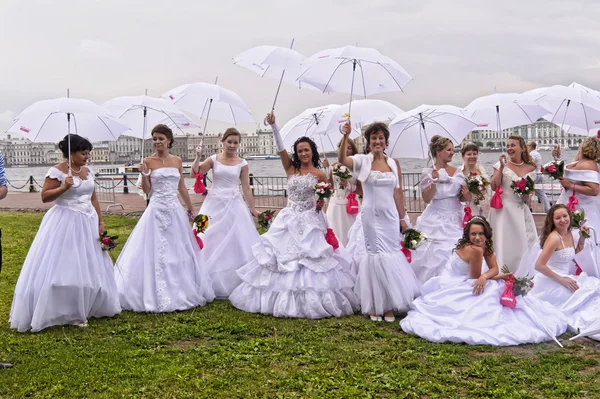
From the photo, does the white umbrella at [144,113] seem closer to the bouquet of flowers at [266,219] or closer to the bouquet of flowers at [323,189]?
the bouquet of flowers at [266,219]

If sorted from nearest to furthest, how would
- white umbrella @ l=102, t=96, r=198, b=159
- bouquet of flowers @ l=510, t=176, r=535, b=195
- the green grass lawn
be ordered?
the green grass lawn < bouquet of flowers @ l=510, t=176, r=535, b=195 < white umbrella @ l=102, t=96, r=198, b=159

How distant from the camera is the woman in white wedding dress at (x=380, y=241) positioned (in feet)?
→ 23.4

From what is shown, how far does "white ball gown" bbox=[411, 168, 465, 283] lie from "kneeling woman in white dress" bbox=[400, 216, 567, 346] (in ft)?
4.50

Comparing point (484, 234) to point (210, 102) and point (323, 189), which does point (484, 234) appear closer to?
point (323, 189)

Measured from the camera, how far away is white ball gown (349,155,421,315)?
7.12 meters

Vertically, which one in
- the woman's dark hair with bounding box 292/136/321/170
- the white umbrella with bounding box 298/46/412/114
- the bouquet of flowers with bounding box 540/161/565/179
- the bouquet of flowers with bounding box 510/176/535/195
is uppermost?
the white umbrella with bounding box 298/46/412/114

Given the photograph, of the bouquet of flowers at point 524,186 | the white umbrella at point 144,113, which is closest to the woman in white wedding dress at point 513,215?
the bouquet of flowers at point 524,186

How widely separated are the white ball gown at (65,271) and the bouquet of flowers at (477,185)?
16.4ft

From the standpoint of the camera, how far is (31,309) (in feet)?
22.2

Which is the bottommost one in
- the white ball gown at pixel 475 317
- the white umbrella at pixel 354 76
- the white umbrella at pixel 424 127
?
the white ball gown at pixel 475 317

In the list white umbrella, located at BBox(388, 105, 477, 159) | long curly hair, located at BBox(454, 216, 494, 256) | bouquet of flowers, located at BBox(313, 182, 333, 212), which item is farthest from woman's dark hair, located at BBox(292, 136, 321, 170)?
long curly hair, located at BBox(454, 216, 494, 256)

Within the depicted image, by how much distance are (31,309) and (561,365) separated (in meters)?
5.50

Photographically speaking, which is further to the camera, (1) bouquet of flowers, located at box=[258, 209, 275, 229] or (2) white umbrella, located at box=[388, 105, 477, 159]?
(2) white umbrella, located at box=[388, 105, 477, 159]

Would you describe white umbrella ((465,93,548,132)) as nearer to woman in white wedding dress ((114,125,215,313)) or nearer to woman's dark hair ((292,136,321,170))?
woman's dark hair ((292,136,321,170))
